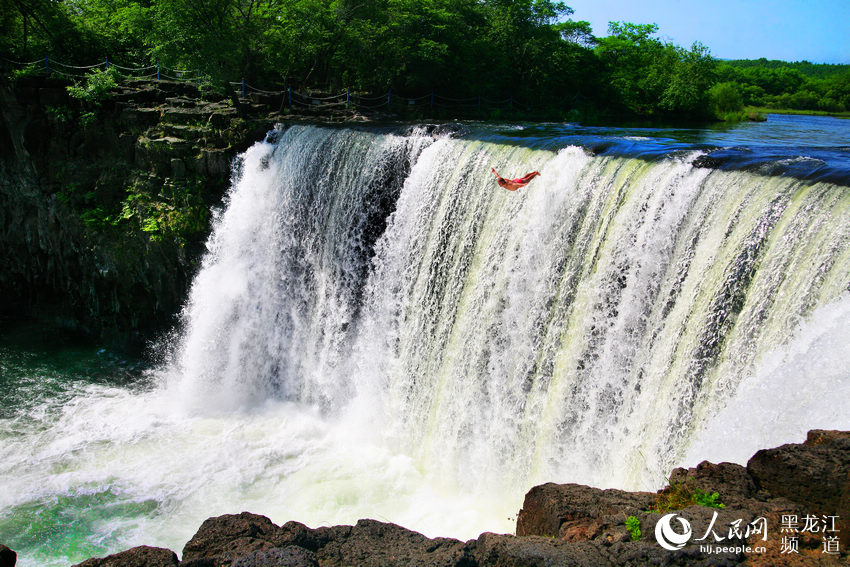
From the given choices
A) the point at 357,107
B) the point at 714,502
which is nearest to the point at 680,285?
the point at 714,502

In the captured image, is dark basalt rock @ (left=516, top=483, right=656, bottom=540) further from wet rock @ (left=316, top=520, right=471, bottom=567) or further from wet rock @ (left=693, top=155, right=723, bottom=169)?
wet rock @ (left=693, top=155, right=723, bottom=169)

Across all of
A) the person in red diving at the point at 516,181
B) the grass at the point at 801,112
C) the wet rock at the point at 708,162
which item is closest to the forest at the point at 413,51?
the grass at the point at 801,112

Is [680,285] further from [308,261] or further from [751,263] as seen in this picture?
[308,261]

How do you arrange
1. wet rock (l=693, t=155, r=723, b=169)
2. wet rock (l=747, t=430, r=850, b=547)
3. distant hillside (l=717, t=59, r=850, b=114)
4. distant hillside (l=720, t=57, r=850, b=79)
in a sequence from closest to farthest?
1. wet rock (l=747, t=430, r=850, b=547)
2. wet rock (l=693, t=155, r=723, b=169)
3. distant hillside (l=717, t=59, r=850, b=114)
4. distant hillside (l=720, t=57, r=850, b=79)

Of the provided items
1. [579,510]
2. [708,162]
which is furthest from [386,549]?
[708,162]

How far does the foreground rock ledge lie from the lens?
471 cm

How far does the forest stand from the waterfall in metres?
4.42

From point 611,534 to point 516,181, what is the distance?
5.89 meters

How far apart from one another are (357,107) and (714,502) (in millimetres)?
15874

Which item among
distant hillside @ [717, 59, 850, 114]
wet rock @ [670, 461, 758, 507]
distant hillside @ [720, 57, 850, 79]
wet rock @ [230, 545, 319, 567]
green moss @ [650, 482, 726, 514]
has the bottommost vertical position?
wet rock @ [230, 545, 319, 567]

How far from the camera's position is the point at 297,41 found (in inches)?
701

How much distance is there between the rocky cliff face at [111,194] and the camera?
14.8 metres

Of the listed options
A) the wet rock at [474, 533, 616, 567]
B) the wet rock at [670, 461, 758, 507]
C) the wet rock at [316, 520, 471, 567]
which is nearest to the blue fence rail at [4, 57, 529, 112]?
the wet rock at [316, 520, 471, 567]

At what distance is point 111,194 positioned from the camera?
15.5 m
